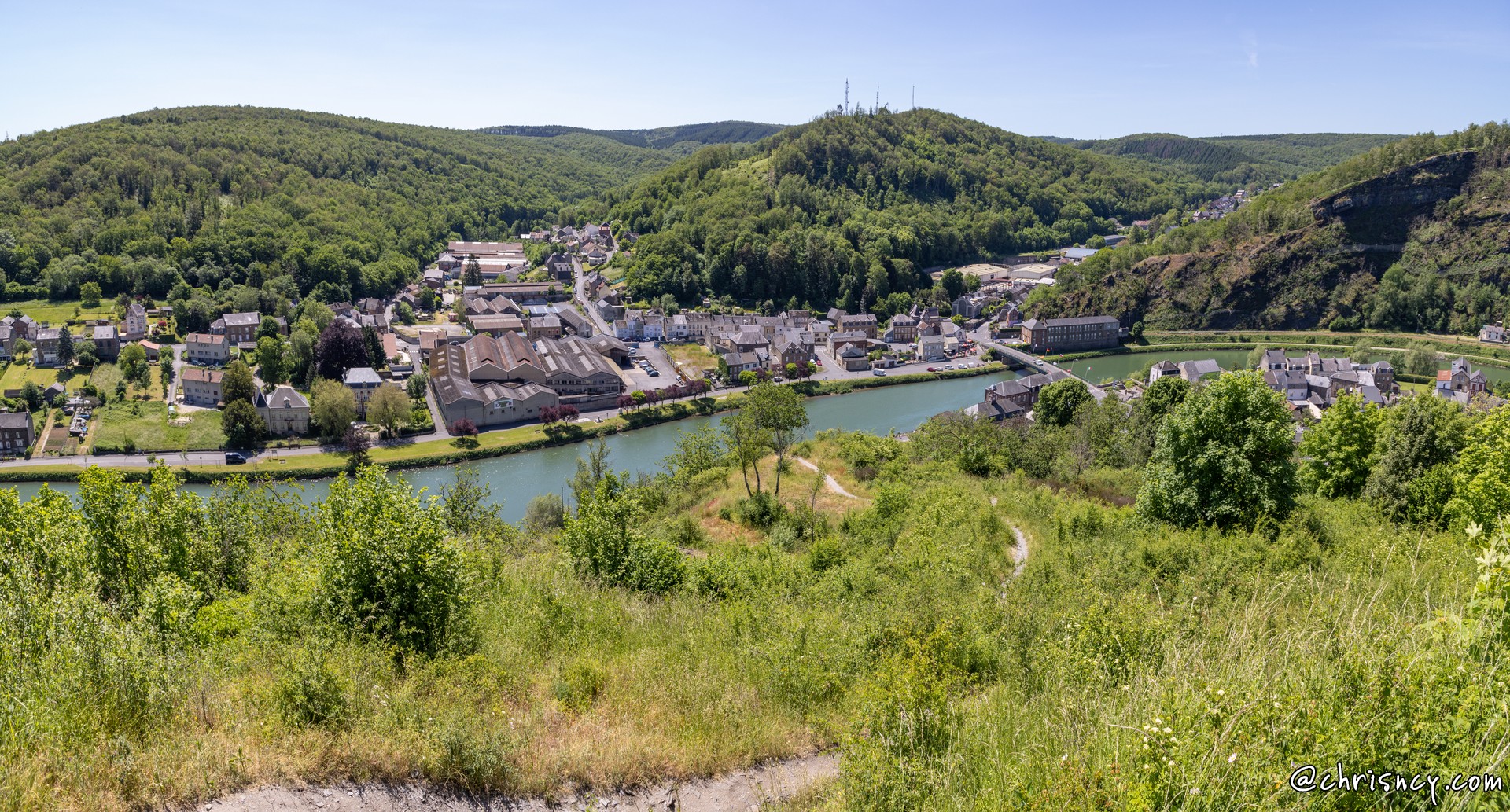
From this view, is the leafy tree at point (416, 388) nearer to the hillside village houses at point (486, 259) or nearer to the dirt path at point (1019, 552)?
the hillside village houses at point (486, 259)

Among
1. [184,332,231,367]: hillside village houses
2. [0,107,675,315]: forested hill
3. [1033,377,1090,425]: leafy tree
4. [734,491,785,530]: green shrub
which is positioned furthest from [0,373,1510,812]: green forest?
[0,107,675,315]: forested hill

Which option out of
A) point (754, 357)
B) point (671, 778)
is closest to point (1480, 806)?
point (671, 778)

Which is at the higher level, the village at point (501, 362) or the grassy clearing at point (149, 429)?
the village at point (501, 362)

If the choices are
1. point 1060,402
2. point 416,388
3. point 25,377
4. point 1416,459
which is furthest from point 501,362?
point 1416,459

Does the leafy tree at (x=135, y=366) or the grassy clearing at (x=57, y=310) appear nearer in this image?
the leafy tree at (x=135, y=366)

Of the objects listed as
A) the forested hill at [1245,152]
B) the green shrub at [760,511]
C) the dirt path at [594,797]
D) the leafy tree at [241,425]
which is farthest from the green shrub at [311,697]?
the forested hill at [1245,152]

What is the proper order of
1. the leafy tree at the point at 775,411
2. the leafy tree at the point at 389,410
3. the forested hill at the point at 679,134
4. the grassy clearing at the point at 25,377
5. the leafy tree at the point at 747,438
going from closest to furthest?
1. the leafy tree at the point at 747,438
2. the leafy tree at the point at 775,411
3. the leafy tree at the point at 389,410
4. the grassy clearing at the point at 25,377
5. the forested hill at the point at 679,134

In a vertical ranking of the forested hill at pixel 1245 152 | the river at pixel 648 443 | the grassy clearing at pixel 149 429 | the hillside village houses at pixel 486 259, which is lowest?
the river at pixel 648 443
